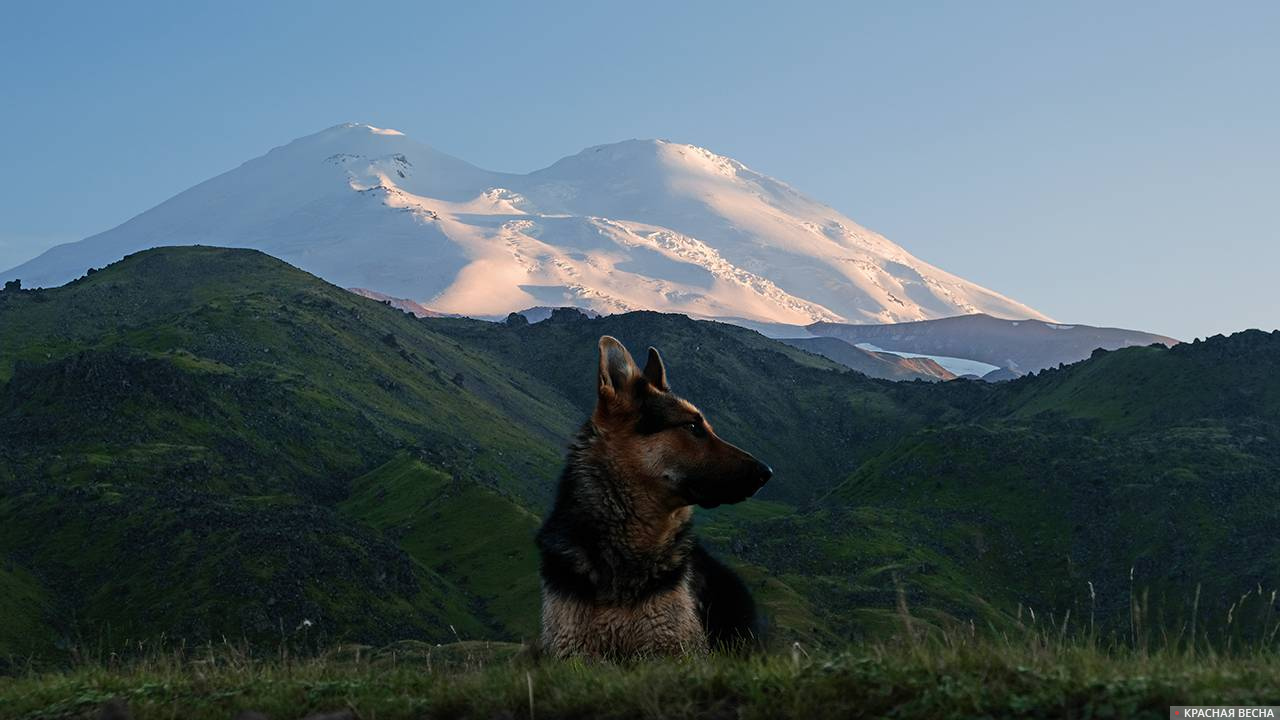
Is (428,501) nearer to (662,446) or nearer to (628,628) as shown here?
(662,446)

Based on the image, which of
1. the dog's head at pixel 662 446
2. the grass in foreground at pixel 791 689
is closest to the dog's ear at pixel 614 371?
the dog's head at pixel 662 446

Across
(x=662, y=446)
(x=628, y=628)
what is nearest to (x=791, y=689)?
(x=628, y=628)

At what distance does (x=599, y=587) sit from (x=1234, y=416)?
160364mm

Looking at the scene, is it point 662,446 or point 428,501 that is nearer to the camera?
point 662,446

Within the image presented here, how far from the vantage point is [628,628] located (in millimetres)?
11070

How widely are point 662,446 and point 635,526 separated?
0.85 metres

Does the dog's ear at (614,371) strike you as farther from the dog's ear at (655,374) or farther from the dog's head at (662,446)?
the dog's ear at (655,374)

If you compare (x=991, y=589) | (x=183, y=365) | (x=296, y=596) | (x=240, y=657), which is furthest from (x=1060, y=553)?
(x=240, y=657)

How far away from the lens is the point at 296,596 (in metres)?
86.5

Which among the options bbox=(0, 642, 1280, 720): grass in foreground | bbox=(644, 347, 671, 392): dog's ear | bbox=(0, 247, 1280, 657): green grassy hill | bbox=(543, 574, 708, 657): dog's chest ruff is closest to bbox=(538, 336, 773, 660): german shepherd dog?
bbox=(543, 574, 708, 657): dog's chest ruff

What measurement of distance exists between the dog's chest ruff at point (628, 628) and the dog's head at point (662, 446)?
1.05 m

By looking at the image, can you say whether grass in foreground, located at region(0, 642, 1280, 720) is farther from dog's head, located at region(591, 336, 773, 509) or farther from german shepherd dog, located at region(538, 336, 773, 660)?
dog's head, located at region(591, 336, 773, 509)

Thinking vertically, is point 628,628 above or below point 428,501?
above

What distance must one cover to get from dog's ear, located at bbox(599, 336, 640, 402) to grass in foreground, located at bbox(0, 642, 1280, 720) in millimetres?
2936
